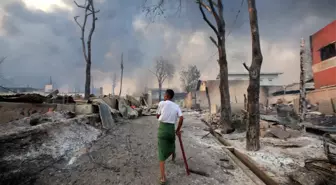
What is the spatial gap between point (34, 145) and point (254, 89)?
5556 mm

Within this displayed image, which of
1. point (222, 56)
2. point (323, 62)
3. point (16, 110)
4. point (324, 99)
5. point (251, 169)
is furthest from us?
point (323, 62)

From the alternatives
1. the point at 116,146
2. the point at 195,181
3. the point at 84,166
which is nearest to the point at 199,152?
the point at 195,181

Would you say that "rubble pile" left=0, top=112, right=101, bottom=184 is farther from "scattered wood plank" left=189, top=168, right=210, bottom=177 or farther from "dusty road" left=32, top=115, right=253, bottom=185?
"scattered wood plank" left=189, top=168, right=210, bottom=177

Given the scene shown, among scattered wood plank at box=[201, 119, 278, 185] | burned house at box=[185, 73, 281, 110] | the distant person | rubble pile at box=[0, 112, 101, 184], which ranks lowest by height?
scattered wood plank at box=[201, 119, 278, 185]

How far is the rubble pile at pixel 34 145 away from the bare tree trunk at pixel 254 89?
460 cm

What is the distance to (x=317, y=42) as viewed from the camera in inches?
586

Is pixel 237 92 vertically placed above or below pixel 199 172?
above

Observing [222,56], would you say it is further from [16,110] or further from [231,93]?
[231,93]

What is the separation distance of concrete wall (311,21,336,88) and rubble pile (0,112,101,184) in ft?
50.4

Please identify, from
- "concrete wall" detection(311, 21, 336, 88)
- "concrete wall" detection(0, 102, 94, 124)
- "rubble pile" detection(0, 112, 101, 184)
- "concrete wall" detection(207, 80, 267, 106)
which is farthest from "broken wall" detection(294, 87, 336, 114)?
"concrete wall" detection(0, 102, 94, 124)

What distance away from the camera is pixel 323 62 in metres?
14.4

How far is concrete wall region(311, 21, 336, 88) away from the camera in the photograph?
13425mm

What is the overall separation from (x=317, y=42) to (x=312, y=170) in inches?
580

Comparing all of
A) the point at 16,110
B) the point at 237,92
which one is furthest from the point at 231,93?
the point at 16,110
